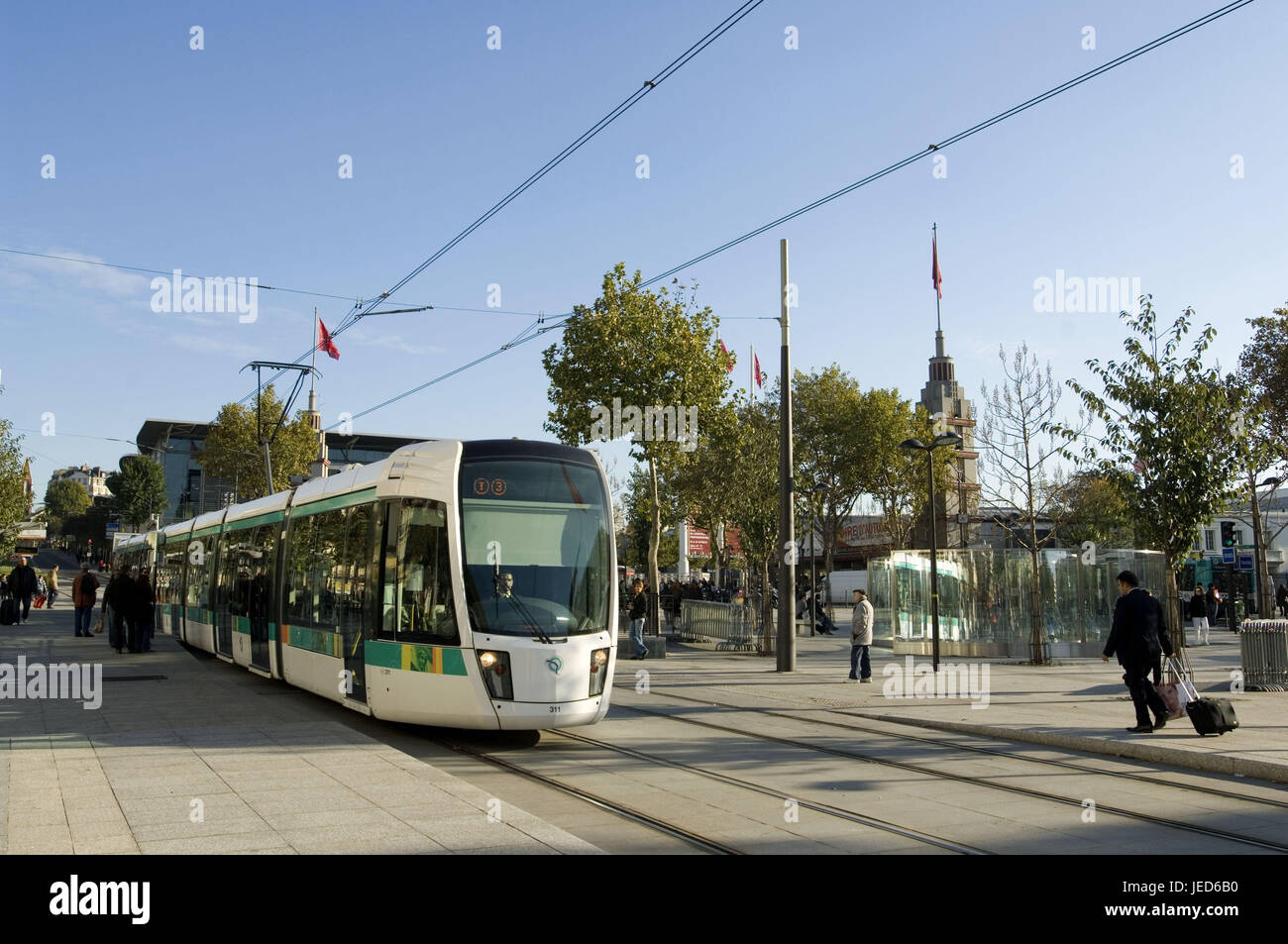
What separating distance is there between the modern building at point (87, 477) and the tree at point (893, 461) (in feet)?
317

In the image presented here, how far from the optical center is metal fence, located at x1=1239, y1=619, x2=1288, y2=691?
16.9 meters

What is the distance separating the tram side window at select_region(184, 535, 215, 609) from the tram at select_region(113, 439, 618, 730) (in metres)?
8.69

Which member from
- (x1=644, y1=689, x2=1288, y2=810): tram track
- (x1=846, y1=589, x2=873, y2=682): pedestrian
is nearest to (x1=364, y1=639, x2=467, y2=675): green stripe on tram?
(x1=644, y1=689, x2=1288, y2=810): tram track

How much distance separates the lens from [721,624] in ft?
92.0

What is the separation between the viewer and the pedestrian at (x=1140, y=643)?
39.2ft

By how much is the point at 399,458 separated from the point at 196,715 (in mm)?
4032

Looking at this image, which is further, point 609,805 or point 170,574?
point 170,574

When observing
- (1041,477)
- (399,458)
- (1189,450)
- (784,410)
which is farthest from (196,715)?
Answer: (1041,477)

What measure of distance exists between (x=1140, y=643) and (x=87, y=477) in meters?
194

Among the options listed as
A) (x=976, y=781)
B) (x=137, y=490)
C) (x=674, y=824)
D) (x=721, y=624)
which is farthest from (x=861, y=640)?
(x=137, y=490)

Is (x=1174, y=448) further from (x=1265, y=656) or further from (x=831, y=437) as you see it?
(x=831, y=437)

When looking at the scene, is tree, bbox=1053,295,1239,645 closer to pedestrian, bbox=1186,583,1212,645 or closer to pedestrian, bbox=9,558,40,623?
pedestrian, bbox=1186,583,1212,645
